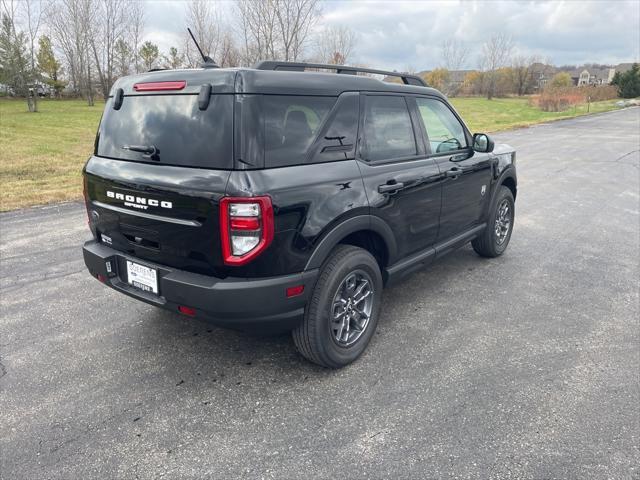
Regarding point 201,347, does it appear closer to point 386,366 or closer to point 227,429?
point 227,429

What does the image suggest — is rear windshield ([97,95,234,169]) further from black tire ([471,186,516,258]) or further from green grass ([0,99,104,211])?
green grass ([0,99,104,211])

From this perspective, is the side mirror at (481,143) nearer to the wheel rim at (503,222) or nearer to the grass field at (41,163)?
the wheel rim at (503,222)

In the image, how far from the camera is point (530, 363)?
3.13 m

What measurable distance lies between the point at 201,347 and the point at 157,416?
76 centimetres

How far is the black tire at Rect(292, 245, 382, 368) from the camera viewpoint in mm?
2807

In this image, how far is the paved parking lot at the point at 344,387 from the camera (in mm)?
2285

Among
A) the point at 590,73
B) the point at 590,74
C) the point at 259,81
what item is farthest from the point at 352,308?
the point at 590,73

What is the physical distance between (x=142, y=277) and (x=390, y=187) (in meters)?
1.76

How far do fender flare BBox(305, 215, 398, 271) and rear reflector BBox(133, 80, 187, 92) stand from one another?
1.23 meters

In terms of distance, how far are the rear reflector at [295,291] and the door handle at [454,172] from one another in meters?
1.89

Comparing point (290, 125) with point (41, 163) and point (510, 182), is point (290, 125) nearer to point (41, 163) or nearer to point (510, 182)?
point (510, 182)

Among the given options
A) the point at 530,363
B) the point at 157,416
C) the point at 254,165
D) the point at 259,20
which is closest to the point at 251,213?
the point at 254,165

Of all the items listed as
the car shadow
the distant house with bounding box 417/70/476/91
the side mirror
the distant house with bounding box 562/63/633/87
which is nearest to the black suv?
the car shadow

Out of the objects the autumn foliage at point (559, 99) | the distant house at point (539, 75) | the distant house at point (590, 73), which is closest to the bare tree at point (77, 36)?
the autumn foliage at point (559, 99)
